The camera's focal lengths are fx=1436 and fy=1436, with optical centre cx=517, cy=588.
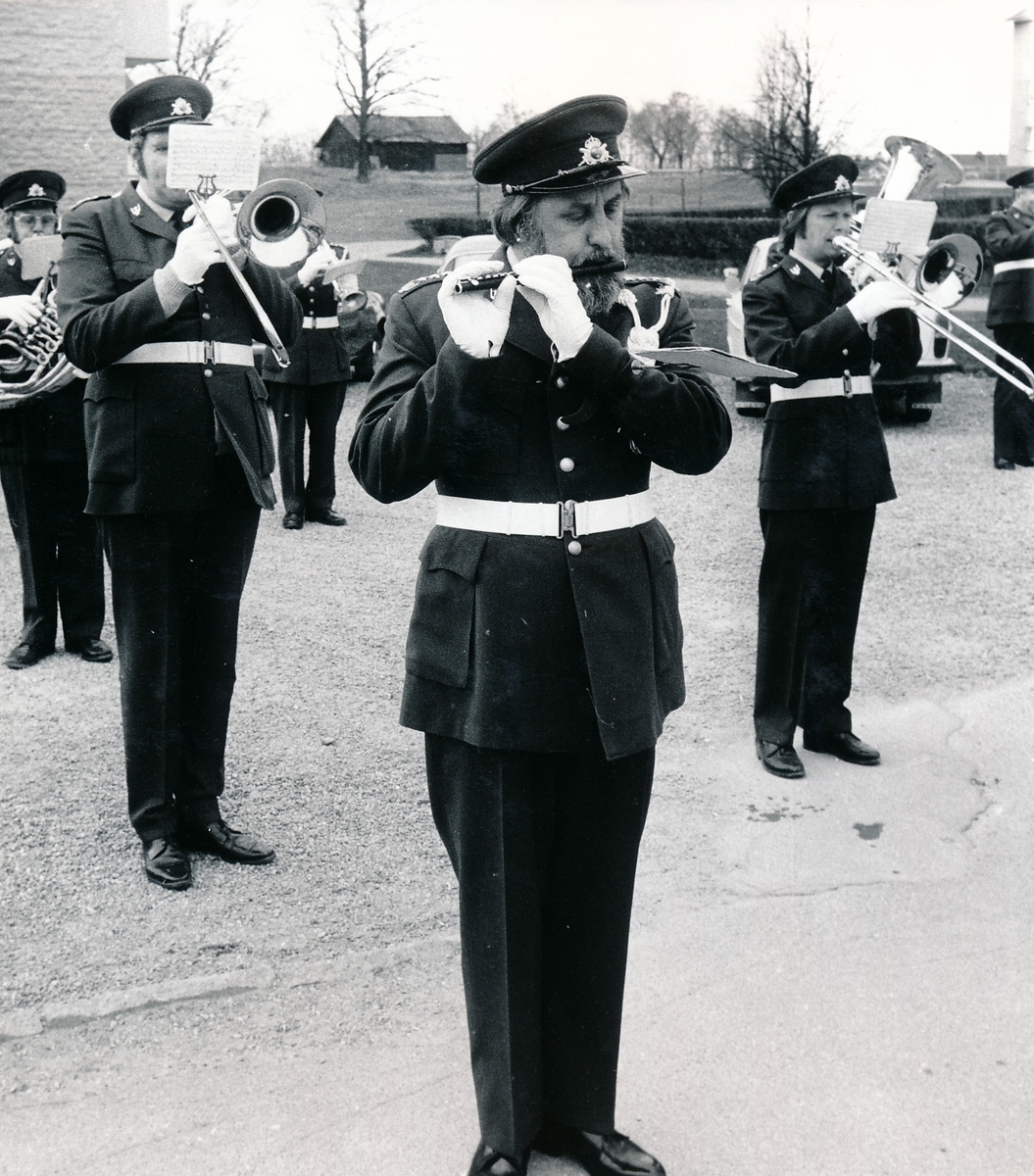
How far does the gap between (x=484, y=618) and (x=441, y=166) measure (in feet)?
16.0

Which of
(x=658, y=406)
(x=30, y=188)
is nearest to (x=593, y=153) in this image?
(x=658, y=406)

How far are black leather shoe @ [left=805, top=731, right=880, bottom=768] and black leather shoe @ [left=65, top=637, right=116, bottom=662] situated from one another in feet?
9.94

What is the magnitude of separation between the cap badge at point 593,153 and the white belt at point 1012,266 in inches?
368

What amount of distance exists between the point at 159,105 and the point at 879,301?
226cm

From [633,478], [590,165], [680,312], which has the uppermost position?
[590,165]

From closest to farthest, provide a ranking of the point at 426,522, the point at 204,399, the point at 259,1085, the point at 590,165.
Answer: the point at 590,165
the point at 259,1085
the point at 204,399
the point at 426,522

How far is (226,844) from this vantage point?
4180mm

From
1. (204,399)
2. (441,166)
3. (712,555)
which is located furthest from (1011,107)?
(204,399)

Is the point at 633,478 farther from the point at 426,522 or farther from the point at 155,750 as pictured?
the point at 426,522

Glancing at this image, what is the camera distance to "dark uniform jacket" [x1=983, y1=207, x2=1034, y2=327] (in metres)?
10.9

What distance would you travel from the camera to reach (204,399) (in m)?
4.01

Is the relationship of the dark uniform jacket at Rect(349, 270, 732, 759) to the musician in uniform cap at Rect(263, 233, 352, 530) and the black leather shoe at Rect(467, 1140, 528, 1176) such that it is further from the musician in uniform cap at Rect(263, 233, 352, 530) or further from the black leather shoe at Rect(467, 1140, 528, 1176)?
the musician in uniform cap at Rect(263, 233, 352, 530)

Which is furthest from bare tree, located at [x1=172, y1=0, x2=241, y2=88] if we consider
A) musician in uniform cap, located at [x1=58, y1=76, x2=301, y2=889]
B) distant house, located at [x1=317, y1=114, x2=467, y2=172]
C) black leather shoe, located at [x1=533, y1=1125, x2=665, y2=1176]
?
black leather shoe, located at [x1=533, y1=1125, x2=665, y2=1176]

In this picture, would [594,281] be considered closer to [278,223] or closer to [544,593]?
[544,593]
